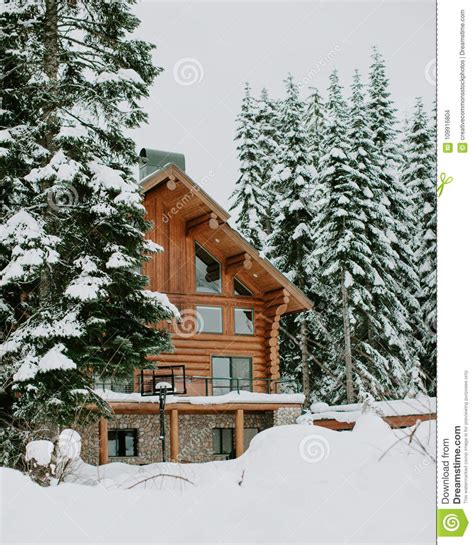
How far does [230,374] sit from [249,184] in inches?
471

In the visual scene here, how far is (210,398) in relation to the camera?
711 inches

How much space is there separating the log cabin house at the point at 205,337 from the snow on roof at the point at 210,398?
30mm

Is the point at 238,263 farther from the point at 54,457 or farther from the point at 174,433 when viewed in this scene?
the point at 54,457

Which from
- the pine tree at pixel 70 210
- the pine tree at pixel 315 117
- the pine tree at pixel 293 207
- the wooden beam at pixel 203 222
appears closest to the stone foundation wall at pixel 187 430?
the wooden beam at pixel 203 222

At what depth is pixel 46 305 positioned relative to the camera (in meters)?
11.4

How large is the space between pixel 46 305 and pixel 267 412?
1030 centimetres

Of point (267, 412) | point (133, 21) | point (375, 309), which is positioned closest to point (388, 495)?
point (133, 21)

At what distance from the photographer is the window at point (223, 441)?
19734mm

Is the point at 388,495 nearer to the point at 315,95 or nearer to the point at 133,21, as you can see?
the point at 133,21

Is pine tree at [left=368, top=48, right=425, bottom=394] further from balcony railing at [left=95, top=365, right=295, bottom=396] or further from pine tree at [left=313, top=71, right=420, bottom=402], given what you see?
balcony railing at [left=95, top=365, right=295, bottom=396]

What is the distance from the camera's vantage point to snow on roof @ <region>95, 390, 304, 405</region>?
16.8 metres

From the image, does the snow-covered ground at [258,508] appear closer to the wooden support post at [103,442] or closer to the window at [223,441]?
the wooden support post at [103,442]

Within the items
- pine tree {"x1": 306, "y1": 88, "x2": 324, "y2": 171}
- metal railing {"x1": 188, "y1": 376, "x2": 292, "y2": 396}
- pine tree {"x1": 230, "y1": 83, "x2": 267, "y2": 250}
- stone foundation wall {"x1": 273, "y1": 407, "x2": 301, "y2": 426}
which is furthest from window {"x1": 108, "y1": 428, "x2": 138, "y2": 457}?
pine tree {"x1": 306, "y1": 88, "x2": 324, "y2": 171}

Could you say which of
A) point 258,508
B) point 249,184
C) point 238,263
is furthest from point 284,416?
point 258,508
